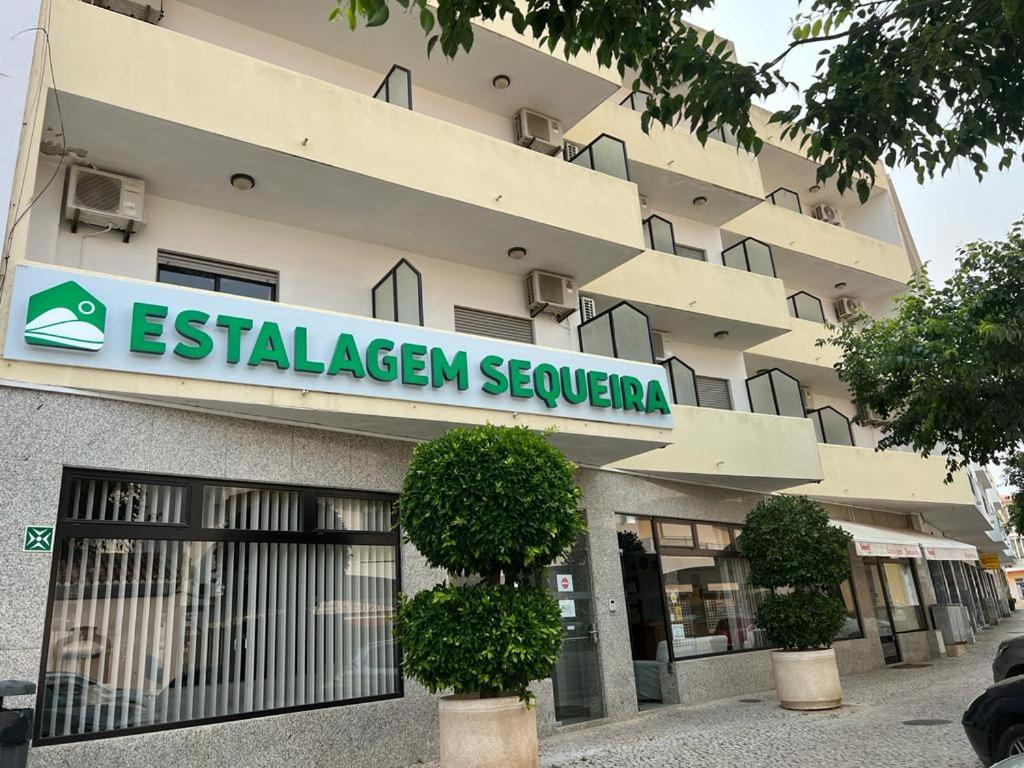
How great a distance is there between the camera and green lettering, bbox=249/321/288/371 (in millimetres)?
7711

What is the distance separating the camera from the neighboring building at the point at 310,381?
7.01 m

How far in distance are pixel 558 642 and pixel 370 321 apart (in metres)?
4.10

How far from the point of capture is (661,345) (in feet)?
47.5

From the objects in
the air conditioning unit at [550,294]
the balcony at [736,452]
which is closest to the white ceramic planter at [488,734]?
the balcony at [736,452]

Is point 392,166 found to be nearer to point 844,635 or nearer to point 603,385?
point 603,385

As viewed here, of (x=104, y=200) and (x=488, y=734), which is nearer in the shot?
(x=488, y=734)

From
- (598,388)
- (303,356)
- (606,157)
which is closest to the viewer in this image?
(303,356)

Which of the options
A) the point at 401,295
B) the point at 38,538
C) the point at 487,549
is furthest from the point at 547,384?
the point at 38,538

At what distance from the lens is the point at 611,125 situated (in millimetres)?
14781

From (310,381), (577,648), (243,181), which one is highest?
(243,181)

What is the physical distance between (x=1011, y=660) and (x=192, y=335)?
9280 mm

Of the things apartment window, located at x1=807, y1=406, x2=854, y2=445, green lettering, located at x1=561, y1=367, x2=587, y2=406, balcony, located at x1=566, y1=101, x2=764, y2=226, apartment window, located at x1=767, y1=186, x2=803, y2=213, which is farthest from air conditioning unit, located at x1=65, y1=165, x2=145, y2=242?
apartment window, located at x1=767, y1=186, x2=803, y2=213

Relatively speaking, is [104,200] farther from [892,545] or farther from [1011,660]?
[892,545]

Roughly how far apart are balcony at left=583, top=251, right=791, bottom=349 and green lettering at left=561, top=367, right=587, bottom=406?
120 inches
